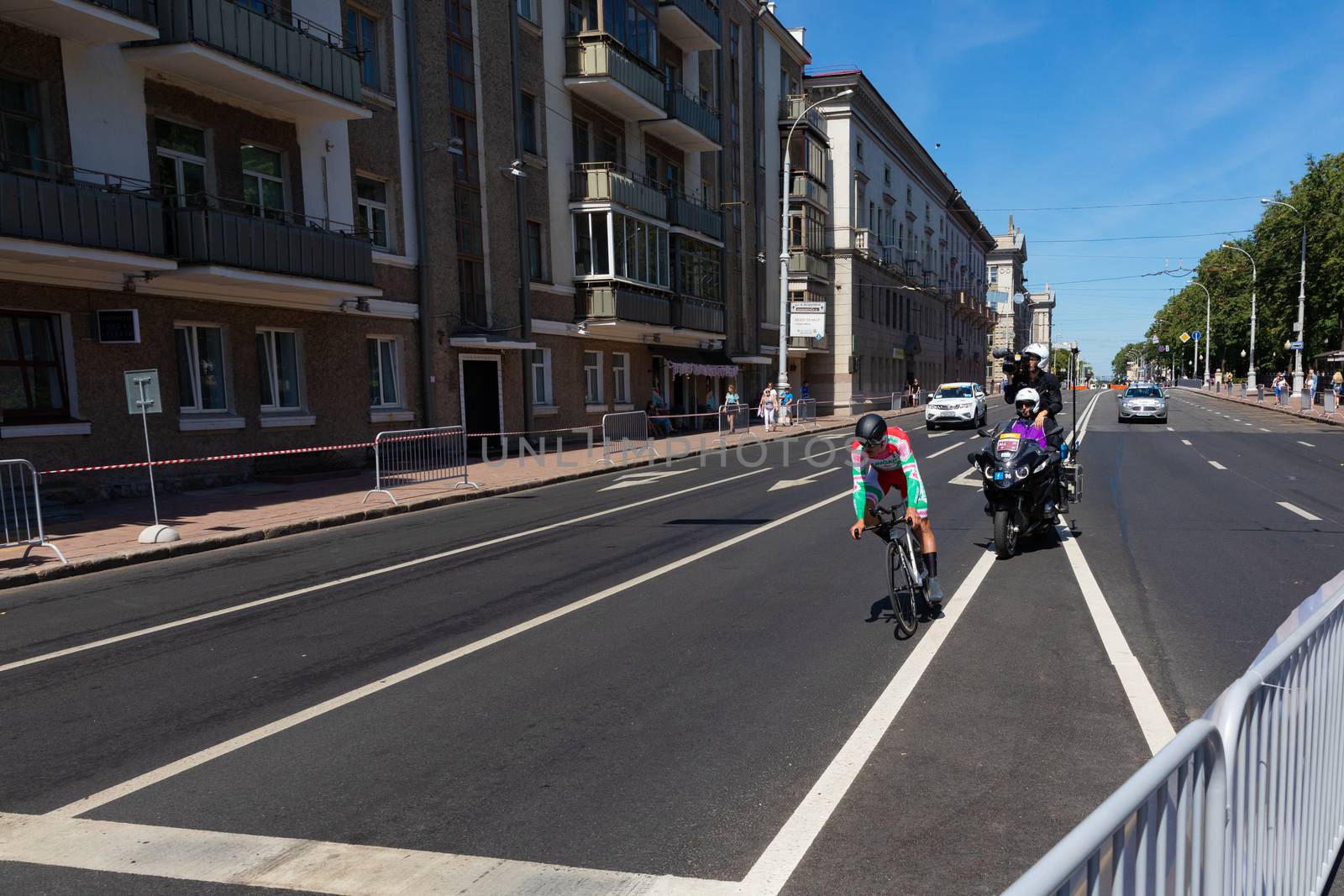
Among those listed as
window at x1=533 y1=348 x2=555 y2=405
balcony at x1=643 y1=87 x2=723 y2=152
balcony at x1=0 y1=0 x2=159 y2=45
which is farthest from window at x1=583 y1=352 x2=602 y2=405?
balcony at x1=0 y1=0 x2=159 y2=45

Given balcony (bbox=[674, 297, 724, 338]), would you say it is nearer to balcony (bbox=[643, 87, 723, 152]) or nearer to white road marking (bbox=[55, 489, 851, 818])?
balcony (bbox=[643, 87, 723, 152])

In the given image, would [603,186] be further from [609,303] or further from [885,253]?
[885,253]

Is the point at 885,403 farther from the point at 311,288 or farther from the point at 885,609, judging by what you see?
the point at 885,609

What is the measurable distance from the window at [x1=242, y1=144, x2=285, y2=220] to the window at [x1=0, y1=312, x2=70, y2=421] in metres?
4.33

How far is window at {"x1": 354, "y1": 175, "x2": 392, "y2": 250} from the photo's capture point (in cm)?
1984

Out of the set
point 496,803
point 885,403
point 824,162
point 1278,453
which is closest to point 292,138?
point 496,803

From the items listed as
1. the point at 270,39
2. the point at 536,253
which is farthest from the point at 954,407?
the point at 270,39

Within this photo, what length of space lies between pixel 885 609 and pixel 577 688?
2.80 meters

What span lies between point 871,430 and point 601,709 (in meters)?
2.62

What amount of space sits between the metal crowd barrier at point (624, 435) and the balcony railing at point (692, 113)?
11.6 metres

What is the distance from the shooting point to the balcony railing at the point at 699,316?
30.2 meters

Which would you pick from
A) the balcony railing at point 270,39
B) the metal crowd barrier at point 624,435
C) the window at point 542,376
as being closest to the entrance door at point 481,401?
the window at point 542,376

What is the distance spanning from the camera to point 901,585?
6324 millimetres

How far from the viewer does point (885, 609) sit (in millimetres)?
6895
